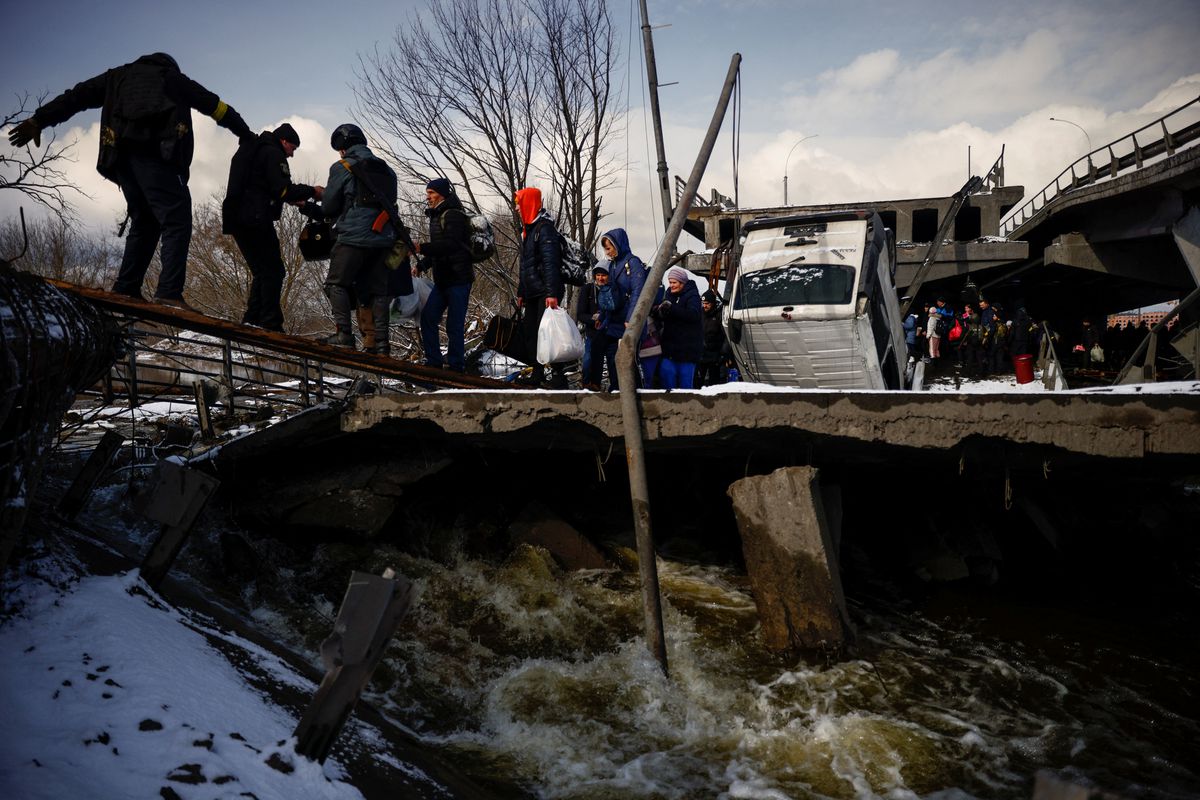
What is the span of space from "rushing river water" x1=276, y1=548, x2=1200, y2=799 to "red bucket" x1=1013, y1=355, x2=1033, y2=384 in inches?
415

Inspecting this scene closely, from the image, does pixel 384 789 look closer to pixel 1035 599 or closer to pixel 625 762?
pixel 625 762

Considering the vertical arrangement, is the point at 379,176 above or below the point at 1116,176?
below

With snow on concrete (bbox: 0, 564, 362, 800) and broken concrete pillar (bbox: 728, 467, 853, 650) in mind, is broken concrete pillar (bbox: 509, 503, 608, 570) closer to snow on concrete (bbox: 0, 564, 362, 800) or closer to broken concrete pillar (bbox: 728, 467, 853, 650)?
broken concrete pillar (bbox: 728, 467, 853, 650)

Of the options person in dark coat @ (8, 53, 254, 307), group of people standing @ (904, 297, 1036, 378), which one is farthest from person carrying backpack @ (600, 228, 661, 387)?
group of people standing @ (904, 297, 1036, 378)

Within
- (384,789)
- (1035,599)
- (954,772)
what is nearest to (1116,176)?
(1035,599)

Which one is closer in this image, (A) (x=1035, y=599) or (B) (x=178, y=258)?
(B) (x=178, y=258)

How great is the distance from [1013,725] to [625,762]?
2.11 meters

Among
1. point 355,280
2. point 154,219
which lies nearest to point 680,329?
point 355,280

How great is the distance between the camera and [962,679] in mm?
4418

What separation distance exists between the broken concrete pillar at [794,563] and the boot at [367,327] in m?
3.37

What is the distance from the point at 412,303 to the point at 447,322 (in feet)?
2.04

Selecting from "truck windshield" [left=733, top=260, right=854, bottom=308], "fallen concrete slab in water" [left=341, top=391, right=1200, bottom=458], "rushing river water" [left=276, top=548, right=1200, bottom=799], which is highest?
"truck windshield" [left=733, top=260, right=854, bottom=308]

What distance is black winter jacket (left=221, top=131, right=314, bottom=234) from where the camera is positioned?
5.68 m

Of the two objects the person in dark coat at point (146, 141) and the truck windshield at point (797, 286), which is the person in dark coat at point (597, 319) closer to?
the truck windshield at point (797, 286)
